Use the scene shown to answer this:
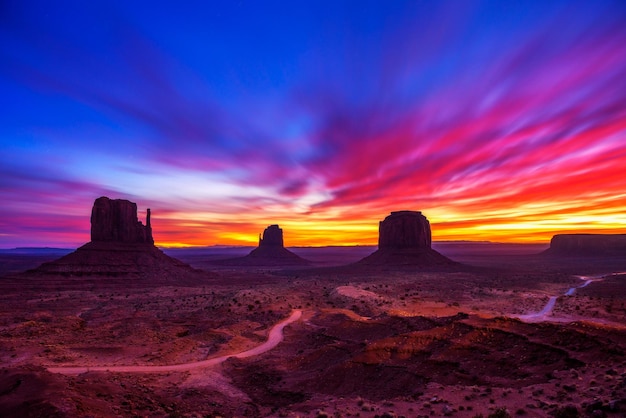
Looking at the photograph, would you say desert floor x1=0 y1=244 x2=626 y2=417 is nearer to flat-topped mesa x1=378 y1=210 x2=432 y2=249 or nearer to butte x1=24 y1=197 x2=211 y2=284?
butte x1=24 y1=197 x2=211 y2=284

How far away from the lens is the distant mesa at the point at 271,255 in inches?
6796

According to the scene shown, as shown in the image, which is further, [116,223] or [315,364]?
[116,223]

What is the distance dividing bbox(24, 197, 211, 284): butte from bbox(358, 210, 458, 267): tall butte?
67212 mm

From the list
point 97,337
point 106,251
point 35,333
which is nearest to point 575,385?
point 97,337

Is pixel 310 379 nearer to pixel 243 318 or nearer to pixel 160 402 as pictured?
pixel 160 402

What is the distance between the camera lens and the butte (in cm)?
8044

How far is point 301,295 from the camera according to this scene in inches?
2217

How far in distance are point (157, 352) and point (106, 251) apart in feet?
246

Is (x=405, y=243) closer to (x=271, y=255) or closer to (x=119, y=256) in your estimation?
(x=271, y=255)

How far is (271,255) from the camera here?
18600 cm

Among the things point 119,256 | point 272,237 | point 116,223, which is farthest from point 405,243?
point 116,223

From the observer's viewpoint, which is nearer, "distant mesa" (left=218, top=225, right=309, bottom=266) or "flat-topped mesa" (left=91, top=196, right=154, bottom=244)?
"flat-topped mesa" (left=91, top=196, right=154, bottom=244)

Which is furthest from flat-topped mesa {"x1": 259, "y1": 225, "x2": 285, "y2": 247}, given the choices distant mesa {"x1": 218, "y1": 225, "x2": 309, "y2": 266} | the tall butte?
the tall butte

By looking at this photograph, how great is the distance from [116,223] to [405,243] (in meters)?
99.9
